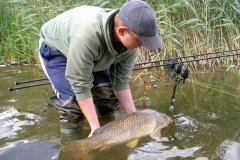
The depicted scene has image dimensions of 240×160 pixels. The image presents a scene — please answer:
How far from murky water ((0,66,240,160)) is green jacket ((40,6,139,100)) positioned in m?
0.63

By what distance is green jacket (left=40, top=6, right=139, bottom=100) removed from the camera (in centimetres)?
288

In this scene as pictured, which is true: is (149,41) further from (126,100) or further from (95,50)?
(126,100)

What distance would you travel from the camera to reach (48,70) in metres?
3.48

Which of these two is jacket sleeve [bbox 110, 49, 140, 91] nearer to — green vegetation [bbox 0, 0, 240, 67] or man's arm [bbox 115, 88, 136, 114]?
man's arm [bbox 115, 88, 136, 114]

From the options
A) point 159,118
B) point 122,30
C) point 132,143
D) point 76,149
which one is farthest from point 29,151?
point 122,30

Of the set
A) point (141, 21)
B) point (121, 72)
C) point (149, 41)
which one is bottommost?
point (121, 72)

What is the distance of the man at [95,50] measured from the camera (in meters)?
2.69

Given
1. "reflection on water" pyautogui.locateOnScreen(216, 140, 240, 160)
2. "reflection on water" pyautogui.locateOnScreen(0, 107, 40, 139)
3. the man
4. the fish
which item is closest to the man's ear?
the man

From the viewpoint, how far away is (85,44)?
2.87 m

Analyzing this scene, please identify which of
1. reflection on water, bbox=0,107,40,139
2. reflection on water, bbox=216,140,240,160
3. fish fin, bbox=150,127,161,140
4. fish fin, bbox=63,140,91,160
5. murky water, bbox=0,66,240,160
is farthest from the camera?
reflection on water, bbox=0,107,40,139

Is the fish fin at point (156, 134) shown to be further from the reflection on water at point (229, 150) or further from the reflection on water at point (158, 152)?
the reflection on water at point (229, 150)

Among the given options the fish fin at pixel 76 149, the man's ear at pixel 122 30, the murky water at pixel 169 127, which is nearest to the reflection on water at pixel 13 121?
the murky water at pixel 169 127

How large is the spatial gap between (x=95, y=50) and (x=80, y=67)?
160mm

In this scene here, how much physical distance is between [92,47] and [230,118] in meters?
1.75
